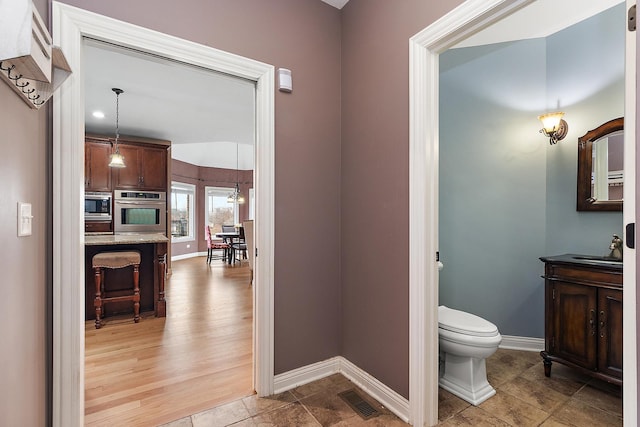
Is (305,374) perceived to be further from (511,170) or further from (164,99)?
(164,99)

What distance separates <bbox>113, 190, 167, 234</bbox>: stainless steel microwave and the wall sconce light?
18.9 ft

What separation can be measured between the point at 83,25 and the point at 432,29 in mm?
1718

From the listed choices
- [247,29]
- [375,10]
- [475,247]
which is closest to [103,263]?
[247,29]

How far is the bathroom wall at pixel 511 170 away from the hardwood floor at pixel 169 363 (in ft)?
6.65

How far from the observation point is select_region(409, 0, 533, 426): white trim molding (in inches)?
65.5

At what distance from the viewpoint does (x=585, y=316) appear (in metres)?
2.02

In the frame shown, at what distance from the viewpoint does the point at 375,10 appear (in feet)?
6.53

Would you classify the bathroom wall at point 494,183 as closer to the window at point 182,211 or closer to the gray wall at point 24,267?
the gray wall at point 24,267

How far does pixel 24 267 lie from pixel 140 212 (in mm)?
4981

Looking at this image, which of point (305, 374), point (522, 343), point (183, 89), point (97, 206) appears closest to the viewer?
point (305, 374)

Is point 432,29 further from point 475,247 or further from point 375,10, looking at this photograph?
point 475,247

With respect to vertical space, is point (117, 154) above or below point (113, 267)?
above

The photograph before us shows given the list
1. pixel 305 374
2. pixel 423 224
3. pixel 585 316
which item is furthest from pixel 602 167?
pixel 305 374

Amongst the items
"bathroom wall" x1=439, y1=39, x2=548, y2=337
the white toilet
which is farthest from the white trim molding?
"bathroom wall" x1=439, y1=39, x2=548, y2=337
